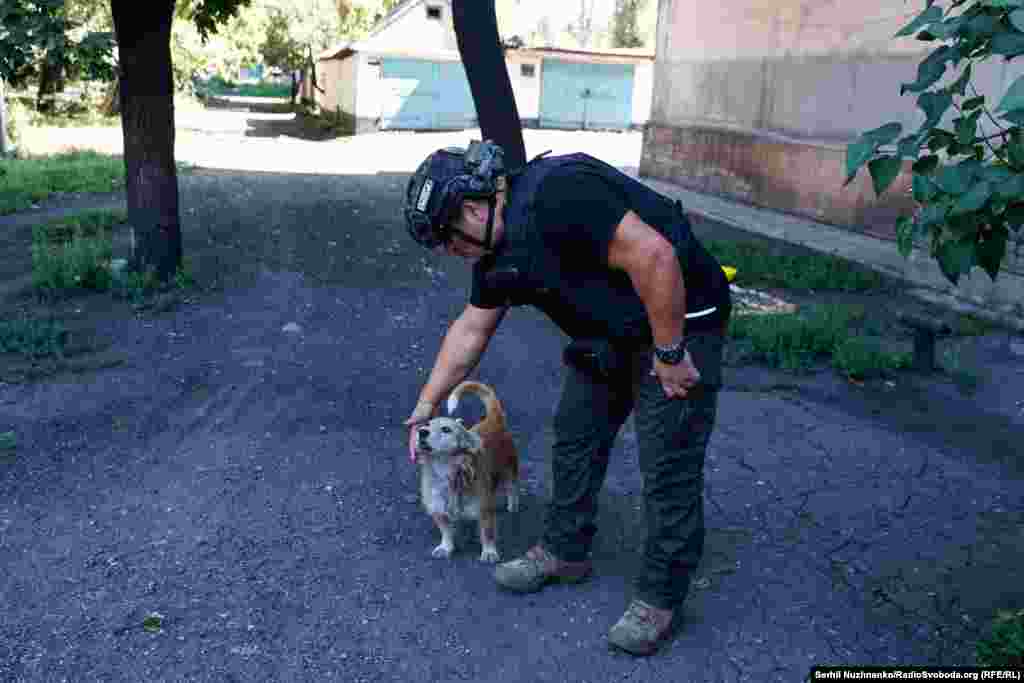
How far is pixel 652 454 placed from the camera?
3.28 meters

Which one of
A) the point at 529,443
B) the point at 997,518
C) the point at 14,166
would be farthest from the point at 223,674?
the point at 14,166

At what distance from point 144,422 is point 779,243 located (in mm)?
7988

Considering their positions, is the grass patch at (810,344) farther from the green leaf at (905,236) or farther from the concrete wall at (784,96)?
the green leaf at (905,236)

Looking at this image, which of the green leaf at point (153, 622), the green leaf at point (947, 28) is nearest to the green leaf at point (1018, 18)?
the green leaf at point (947, 28)

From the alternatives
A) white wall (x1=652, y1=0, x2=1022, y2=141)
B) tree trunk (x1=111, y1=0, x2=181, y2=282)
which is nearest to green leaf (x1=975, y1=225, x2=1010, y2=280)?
white wall (x1=652, y1=0, x2=1022, y2=141)

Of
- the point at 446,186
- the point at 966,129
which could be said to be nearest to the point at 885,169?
the point at 966,129

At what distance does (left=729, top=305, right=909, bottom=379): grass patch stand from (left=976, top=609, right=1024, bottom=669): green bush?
348cm

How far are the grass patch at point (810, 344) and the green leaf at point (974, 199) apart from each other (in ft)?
14.5

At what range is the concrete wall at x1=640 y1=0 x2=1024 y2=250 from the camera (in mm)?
10391

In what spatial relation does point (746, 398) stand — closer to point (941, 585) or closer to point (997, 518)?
point (997, 518)

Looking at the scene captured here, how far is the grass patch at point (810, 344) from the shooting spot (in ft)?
22.3

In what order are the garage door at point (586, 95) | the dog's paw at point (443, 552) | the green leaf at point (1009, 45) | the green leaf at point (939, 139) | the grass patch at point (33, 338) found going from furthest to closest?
the garage door at point (586, 95)
the grass patch at point (33, 338)
the dog's paw at point (443, 552)
the green leaf at point (939, 139)
the green leaf at point (1009, 45)

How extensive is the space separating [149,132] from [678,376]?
6.78 m

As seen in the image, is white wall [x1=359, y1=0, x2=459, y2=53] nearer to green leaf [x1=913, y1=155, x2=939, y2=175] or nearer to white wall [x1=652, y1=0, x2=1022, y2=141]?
white wall [x1=652, y1=0, x2=1022, y2=141]
